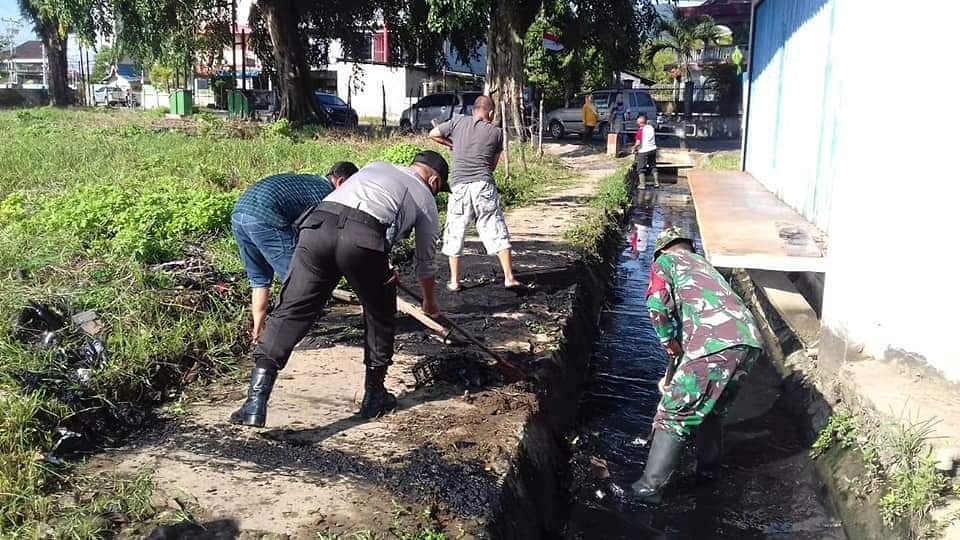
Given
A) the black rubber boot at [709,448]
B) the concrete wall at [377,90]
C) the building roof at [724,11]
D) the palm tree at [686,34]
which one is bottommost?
the black rubber boot at [709,448]

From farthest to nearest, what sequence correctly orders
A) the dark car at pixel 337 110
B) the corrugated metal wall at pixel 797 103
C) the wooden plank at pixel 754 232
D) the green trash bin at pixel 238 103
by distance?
the dark car at pixel 337 110, the green trash bin at pixel 238 103, the corrugated metal wall at pixel 797 103, the wooden plank at pixel 754 232

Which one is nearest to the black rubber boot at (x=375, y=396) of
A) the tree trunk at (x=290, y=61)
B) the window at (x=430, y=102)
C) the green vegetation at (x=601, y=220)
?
the green vegetation at (x=601, y=220)

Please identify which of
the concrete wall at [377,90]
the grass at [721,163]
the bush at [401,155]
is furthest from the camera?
the concrete wall at [377,90]

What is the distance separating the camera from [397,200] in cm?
394

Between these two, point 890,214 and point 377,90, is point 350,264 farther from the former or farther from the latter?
point 377,90

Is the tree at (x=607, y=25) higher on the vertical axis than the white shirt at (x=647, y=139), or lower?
higher

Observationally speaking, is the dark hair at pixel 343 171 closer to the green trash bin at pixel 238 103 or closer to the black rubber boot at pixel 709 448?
the black rubber boot at pixel 709 448

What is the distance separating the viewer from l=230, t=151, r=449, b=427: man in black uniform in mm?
3775

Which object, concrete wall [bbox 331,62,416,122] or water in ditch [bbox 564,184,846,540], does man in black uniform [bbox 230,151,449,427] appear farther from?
concrete wall [bbox 331,62,416,122]

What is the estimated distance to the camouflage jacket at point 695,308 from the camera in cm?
391

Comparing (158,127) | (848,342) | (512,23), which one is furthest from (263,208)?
(158,127)

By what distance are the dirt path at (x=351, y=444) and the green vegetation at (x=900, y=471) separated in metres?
1.71

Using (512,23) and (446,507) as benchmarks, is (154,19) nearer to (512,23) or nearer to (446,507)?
(512,23)

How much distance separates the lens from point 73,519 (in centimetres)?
292
